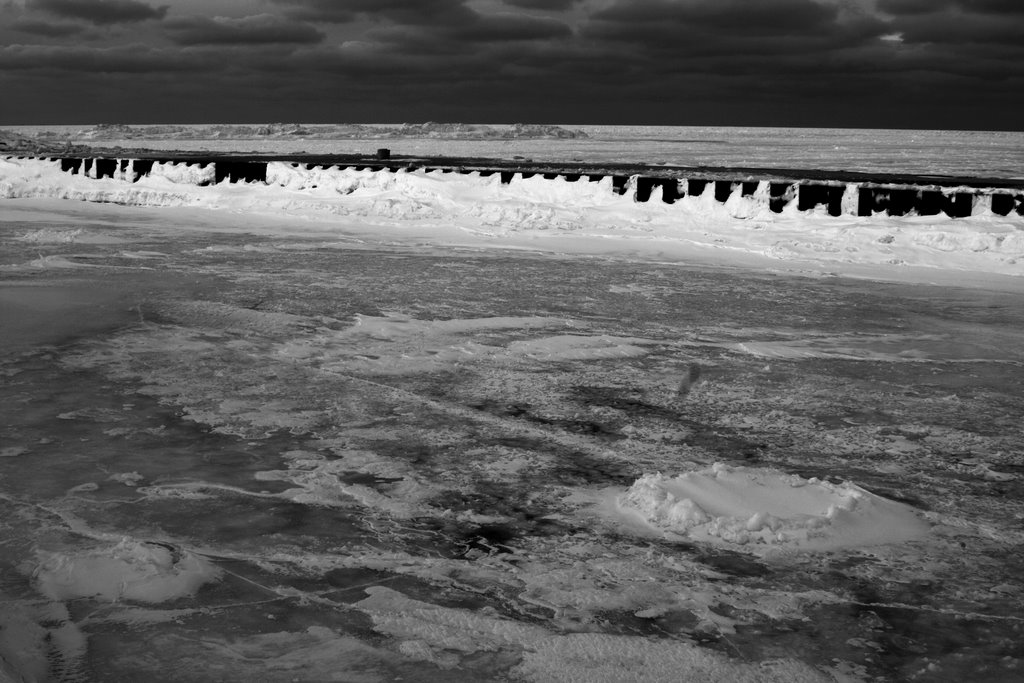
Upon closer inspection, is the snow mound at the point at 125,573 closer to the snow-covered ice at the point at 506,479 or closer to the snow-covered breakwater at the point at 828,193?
the snow-covered ice at the point at 506,479

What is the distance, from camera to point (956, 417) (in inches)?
161

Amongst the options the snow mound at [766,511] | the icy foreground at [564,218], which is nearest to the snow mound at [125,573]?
the snow mound at [766,511]

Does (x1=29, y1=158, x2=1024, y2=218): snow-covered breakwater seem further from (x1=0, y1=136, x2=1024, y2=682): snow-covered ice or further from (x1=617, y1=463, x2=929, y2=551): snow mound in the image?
(x1=617, y1=463, x2=929, y2=551): snow mound

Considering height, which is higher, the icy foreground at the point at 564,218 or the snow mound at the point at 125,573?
the icy foreground at the point at 564,218

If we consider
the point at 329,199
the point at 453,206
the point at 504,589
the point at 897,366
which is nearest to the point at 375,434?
the point at 504,589

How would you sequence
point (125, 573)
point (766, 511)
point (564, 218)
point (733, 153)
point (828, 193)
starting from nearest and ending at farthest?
point (125, 573)
point (766, 511)
point (828, 193)
point (564, 218)
point (733, 153)

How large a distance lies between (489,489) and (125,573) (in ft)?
3.63

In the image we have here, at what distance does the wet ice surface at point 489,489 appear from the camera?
2201mm

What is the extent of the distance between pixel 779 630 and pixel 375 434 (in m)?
1.85

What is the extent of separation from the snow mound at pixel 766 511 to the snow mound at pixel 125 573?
47.8 inches

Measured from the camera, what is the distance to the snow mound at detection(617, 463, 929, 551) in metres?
2.80

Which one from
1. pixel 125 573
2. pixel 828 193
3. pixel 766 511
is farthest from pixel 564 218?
pixel 125 573

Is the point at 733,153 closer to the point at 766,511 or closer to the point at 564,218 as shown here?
the point at 564,218

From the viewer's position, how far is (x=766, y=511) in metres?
2.93
